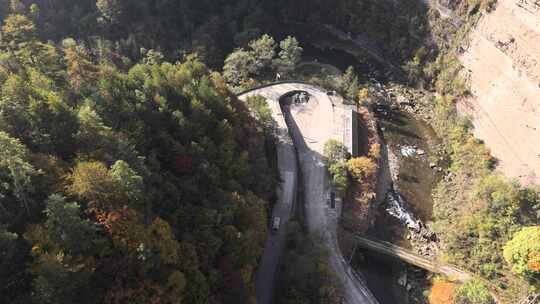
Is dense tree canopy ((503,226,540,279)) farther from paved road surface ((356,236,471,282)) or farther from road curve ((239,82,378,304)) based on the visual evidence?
road curve ((239,82,378,304))

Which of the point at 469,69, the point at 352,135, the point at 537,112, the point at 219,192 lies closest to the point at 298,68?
the point at 352,135

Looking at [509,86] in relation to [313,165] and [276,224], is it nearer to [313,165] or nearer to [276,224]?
[313,165]

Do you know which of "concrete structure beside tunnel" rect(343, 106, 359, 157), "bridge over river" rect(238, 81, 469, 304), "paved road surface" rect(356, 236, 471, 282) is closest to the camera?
"bridge over river" rect(238, 81, 469, 304)

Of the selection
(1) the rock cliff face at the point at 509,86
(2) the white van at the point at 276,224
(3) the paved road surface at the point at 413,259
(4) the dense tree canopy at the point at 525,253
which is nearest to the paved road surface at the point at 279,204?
(2) the white van at the point at 276,224

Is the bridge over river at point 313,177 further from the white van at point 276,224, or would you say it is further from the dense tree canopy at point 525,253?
the dense tree canopy at point 525,253

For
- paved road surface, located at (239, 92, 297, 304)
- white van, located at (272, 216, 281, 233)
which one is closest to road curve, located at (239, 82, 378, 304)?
paved road surface, located at (239, 92, 297, 304)

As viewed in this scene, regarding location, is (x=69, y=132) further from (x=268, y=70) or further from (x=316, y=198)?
(x=268, y=70)
